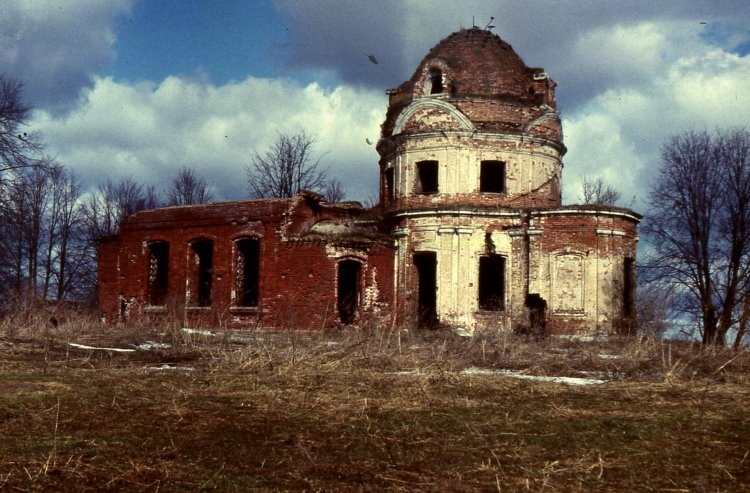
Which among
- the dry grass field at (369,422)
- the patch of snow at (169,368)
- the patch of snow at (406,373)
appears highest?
the patch of snow at (406,373)

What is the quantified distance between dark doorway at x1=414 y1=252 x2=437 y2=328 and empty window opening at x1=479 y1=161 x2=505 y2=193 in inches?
121

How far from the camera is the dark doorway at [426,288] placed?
24.8 meters

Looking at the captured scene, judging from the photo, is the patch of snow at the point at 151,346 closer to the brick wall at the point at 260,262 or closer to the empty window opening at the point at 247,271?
the brick wall at the point at 260,262

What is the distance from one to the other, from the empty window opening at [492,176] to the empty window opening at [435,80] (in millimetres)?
3015

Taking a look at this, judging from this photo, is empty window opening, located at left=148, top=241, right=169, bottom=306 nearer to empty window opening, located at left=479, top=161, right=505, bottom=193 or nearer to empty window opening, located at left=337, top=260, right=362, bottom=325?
empty window opening, located at left=337, top=260, right=362, bottom=325

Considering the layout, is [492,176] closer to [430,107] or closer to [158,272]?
[430,107]

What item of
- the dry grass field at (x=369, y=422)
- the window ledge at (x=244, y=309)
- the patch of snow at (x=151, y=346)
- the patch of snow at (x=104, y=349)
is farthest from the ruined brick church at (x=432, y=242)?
the dry grass field at (x=369, y=422)

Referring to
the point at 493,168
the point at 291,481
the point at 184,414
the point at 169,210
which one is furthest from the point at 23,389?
the point at 493,168

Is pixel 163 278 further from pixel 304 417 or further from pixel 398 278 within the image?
pixel 304 417

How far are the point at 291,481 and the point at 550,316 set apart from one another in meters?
19.4

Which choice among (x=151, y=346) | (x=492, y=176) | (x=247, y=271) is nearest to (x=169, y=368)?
(x=151, y=346)

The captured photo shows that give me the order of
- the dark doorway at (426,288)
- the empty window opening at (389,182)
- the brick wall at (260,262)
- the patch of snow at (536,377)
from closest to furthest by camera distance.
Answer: the patch of snow at (536,377) → the brick wall at (260,262) → the dark doorway at (426,288) → the empty window opening at (389,182)

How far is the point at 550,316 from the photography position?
23547mm

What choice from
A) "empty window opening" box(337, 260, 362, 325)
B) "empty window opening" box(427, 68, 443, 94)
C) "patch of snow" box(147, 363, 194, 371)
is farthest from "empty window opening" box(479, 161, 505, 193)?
"patch of snow" box(147, 363, 194, 371)
